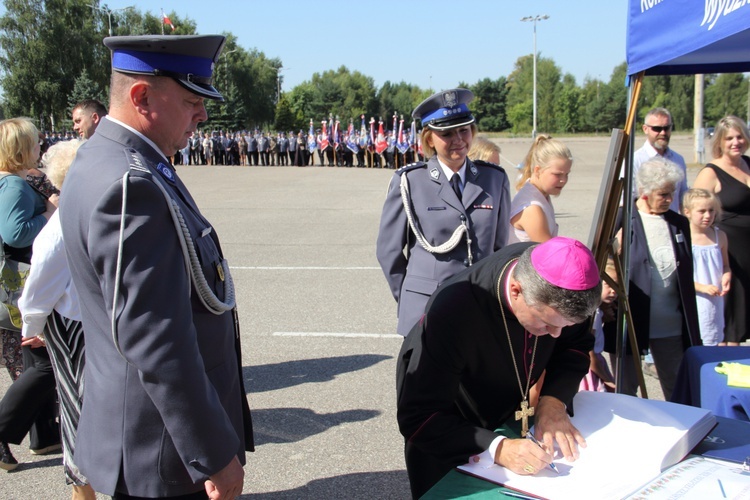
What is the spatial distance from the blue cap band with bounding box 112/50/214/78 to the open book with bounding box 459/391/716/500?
136 cm

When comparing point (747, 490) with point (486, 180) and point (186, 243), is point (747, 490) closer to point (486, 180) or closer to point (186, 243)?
point (186, 243)

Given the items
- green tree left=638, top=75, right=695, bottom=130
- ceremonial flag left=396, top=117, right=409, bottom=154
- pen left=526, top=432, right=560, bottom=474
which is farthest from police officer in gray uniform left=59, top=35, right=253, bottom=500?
green tree left=638, top=75, right=695, bottom=130

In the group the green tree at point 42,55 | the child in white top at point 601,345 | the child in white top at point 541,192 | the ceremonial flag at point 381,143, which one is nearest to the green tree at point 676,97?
the ceremonial flag at point 381,143

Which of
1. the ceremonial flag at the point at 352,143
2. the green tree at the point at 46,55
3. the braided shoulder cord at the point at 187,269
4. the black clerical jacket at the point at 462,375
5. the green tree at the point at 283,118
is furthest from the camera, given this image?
the green tree at the point at 283,118

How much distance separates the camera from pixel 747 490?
1.76 metres

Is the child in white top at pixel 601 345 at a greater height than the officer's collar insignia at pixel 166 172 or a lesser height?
lesser

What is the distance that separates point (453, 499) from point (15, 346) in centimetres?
317

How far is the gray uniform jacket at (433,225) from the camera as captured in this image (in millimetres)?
3453

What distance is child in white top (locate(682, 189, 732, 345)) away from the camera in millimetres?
4543

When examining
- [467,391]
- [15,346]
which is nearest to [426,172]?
[467,391]

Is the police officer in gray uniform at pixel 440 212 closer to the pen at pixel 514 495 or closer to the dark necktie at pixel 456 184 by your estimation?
the dark necktie at pixel 456 184

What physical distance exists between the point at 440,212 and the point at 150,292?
211 cm

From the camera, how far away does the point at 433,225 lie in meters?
3.49

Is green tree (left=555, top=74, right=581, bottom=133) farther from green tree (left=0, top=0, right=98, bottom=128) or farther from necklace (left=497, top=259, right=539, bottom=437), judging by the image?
necklace (left=497, top=259, right=539, bottom=437)
